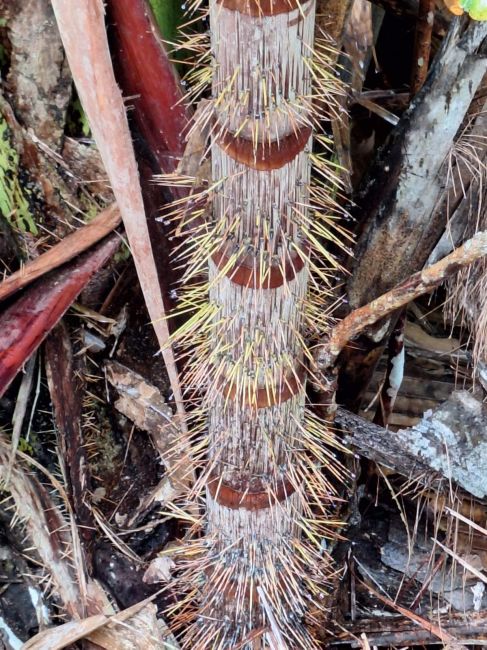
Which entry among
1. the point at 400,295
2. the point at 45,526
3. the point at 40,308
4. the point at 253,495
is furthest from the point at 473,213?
the point at 45,526

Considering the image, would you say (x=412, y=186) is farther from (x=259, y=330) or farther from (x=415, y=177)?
(x=259, y=330)

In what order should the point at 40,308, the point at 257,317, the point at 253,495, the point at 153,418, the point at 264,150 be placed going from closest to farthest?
the point at 264,150, the point at 257,317, the point at 253,495, the point at 40,308, the point at 153,418

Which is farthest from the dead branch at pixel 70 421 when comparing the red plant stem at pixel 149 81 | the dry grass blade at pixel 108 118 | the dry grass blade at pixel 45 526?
the red plant stem at pixel 149 81

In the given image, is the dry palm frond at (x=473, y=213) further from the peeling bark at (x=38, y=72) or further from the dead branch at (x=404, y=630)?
the peeling bark at (x=38, y=72)

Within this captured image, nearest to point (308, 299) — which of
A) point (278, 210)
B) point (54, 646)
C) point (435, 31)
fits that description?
point (278, 210)

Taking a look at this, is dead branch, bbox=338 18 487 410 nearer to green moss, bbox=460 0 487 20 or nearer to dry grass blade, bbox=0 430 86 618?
green moss, bbox=460 0 487 20

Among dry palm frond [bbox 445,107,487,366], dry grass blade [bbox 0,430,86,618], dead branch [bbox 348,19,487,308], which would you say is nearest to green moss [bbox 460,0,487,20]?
dead branch [bbox 348,19,487,308]

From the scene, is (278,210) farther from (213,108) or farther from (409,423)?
(409,423)
